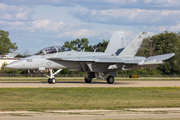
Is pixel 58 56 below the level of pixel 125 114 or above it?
above

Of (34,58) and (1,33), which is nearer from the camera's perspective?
(34,58)

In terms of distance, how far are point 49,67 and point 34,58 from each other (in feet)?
5.73

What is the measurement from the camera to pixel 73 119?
29.9 ft

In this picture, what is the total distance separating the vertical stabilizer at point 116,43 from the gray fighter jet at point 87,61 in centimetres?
405

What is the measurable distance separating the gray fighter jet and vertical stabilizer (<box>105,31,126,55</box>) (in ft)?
13.3

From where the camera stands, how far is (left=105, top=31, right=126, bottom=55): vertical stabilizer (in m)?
32.5

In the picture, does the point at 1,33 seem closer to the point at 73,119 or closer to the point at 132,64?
the point at 132,64

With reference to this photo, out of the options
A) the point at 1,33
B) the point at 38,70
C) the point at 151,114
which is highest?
the point at 1,33

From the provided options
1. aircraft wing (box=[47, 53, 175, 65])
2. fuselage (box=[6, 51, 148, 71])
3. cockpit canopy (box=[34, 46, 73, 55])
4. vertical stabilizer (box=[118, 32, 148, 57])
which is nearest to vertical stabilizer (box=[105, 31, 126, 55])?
vertical stabilizer (box=[118, 32, 148, 57])

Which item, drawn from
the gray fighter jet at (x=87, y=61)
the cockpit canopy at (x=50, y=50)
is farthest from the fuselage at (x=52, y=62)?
the cockpit canopy at (x=50, y=50)

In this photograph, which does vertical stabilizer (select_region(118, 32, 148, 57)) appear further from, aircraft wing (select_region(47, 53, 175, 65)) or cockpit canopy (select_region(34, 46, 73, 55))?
cockpit canopy (select_region(34, 46, 73, 55))

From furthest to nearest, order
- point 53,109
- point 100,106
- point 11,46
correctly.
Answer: point 11,46 < point 100,106 < point 53,109

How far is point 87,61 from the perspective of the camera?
25.9m

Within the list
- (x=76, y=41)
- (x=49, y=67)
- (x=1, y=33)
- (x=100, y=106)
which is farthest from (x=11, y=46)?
(x=100, y=106)
